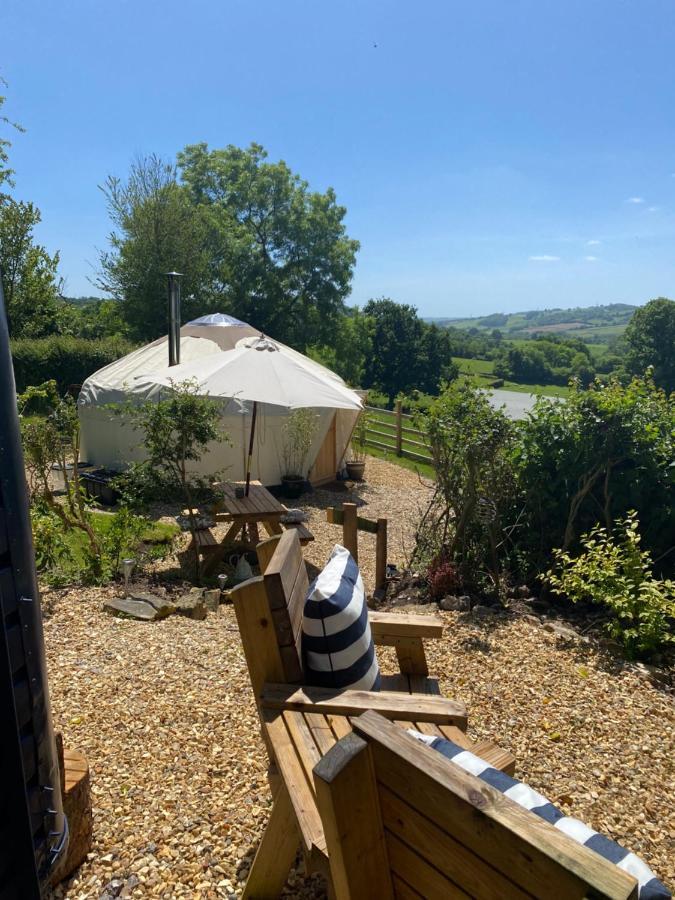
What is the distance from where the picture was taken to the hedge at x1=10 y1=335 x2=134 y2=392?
64.8 ft

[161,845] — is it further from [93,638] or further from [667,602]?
[667,602]

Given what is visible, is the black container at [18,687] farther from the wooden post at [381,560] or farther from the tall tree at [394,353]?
the tall tree at [394,353]

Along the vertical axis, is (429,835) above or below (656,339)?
below

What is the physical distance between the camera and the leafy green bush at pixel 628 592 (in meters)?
4.24

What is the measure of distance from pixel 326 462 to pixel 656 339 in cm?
5321

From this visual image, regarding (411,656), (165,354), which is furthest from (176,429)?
(165,354)

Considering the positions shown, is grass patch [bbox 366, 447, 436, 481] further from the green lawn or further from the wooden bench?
the wooden bench

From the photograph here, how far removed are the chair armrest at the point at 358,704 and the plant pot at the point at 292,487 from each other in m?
9.49

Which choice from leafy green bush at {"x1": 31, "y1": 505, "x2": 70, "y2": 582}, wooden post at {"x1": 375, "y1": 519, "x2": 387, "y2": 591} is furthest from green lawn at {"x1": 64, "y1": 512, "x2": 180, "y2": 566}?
wooden post at {"x1": 375, "y1": 519, "x2": 387, "y2": 591}

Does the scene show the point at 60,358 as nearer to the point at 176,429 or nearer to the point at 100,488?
the point at 100,488

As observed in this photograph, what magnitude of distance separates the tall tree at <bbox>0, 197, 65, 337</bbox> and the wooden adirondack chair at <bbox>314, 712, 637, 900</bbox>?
22.0 meters

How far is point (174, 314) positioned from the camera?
400 inches

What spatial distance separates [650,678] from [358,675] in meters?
A: 2.52

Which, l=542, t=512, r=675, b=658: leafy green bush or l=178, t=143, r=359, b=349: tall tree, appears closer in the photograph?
l=542, t=512, r=675, b=658: leafy green bush
